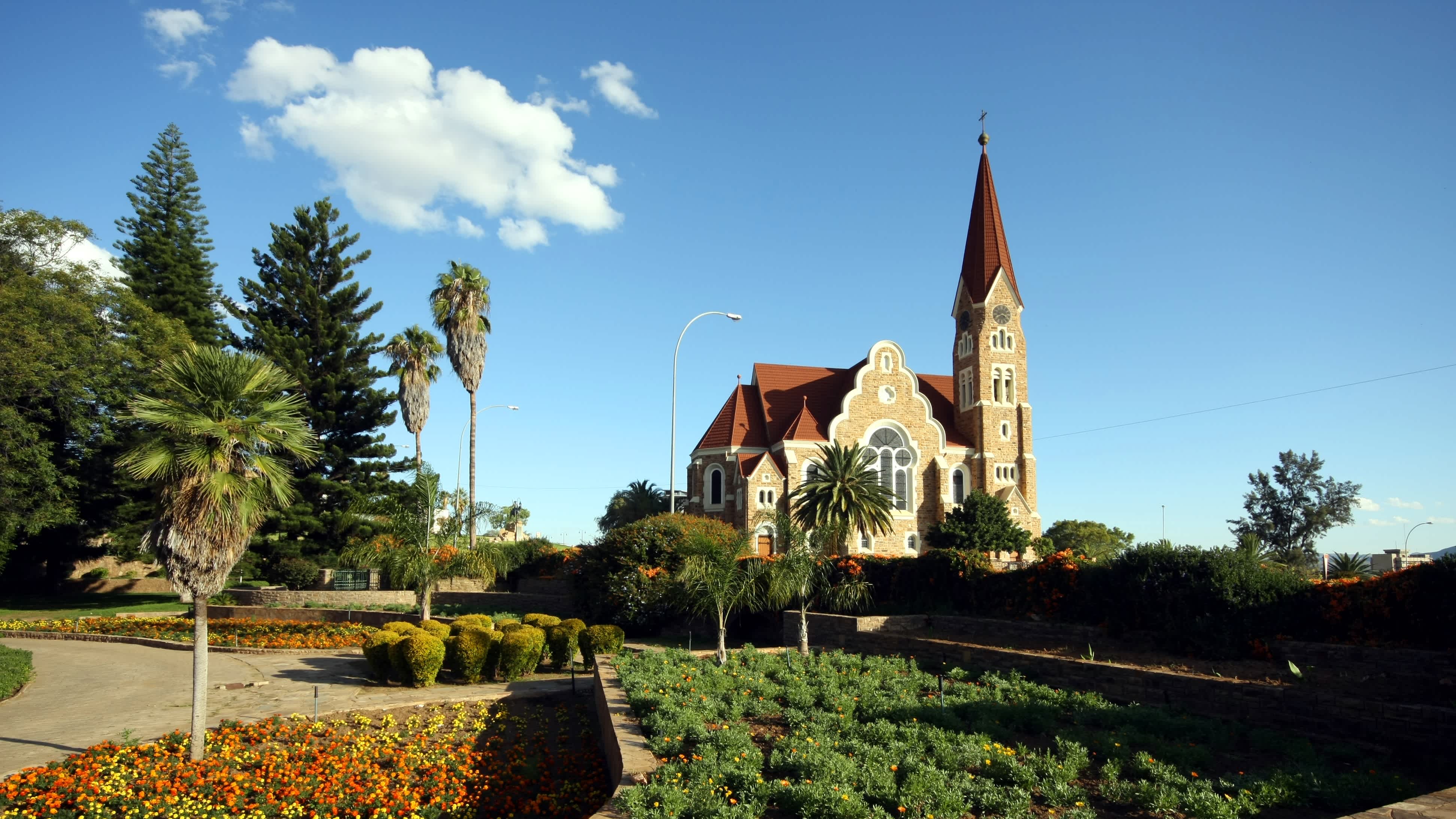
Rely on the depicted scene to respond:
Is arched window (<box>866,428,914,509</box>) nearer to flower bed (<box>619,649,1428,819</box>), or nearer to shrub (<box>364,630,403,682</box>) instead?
shrub (<box>364,630,403,682</box>)

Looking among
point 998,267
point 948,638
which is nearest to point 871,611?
point 948,638

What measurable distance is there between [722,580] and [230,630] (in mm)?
14237

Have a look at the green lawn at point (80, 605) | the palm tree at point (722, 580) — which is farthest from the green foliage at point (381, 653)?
the green lawn at point (80, 605)

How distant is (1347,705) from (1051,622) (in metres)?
6.60

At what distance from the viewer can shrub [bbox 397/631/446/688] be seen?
13.8 m

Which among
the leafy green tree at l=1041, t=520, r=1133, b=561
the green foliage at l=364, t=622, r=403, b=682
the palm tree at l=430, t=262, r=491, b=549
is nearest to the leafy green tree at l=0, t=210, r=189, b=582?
the palm tree at l=430, t=262, r=491, b=549

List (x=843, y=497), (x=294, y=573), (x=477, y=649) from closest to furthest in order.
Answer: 1. (x=477, y=649)
2. (x=843, y=497)
3. (x=294, y=573)

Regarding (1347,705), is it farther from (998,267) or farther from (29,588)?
(29,588)

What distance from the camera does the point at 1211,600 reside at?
1256 cm

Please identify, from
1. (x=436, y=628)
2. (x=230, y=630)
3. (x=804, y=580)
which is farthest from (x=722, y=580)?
(x=230, y=630)

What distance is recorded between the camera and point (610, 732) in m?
9.24

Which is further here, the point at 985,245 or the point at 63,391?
the point at 985,245

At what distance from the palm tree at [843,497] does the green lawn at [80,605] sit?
22.8 meters

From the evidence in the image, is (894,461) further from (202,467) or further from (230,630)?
(202,467)
